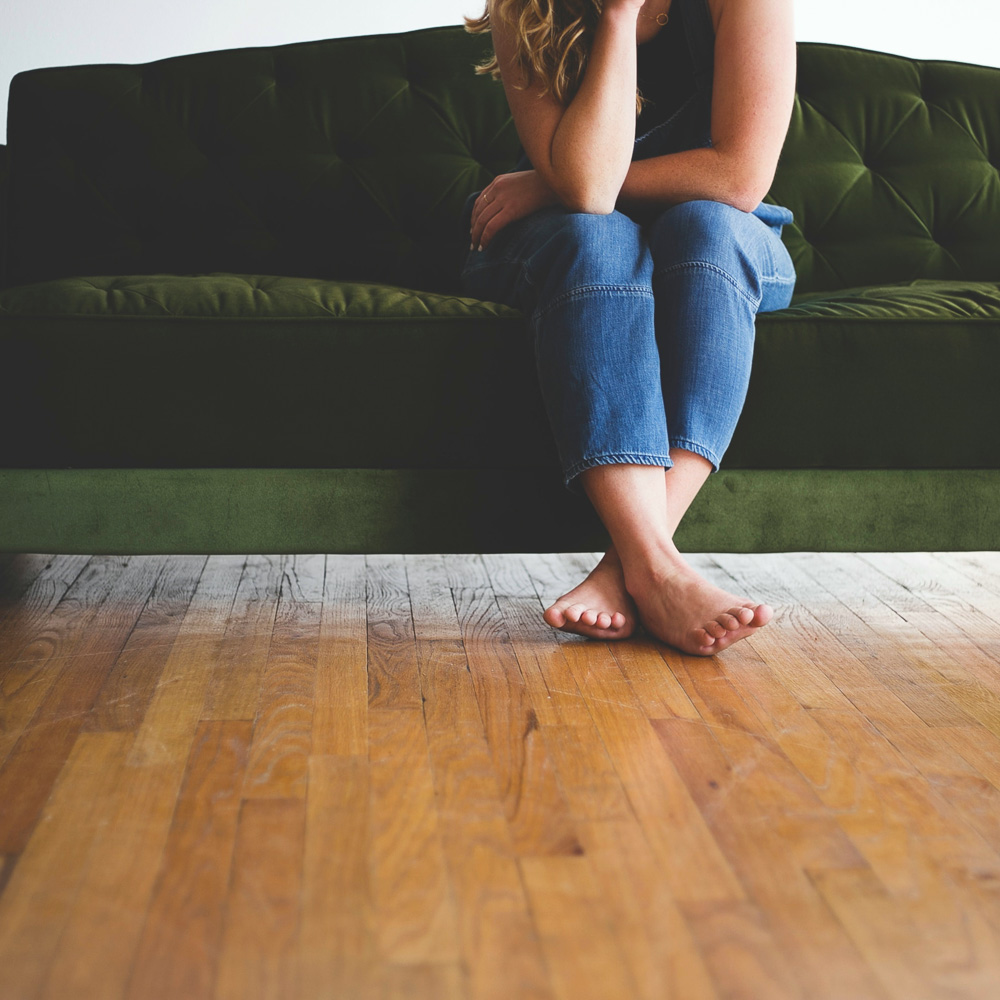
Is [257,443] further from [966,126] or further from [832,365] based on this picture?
[966,126]

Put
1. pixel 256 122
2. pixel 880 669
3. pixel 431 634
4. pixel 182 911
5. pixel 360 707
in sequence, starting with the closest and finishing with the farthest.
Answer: pixel 182 911 → pixel 360 707 → pixel 880 669 → pixel 431 634 → pixel 256 122

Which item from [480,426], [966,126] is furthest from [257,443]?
[966,126]

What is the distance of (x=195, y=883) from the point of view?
724 mm

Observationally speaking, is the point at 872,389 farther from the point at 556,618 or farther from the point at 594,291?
the point at 556,618

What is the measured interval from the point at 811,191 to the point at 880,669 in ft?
3.27

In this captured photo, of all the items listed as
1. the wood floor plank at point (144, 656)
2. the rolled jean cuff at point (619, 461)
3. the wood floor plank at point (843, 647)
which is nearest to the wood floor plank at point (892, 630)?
the wood floor plank at point (843, 647)

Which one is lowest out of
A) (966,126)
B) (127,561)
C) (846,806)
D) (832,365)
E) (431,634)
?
(127,561)

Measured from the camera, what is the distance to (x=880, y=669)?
120 centimetres

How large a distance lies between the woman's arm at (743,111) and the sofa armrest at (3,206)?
1.14 metres

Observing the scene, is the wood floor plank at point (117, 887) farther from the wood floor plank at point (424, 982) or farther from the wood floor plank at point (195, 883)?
the wood floor plank at point (424, 982)

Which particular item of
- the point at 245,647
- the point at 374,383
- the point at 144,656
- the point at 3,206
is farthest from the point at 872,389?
the point at 3,206

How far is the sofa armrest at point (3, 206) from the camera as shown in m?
1.85

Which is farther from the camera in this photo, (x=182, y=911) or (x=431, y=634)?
(x=431, y=634)

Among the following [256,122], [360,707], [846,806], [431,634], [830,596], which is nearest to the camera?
[846,806]
